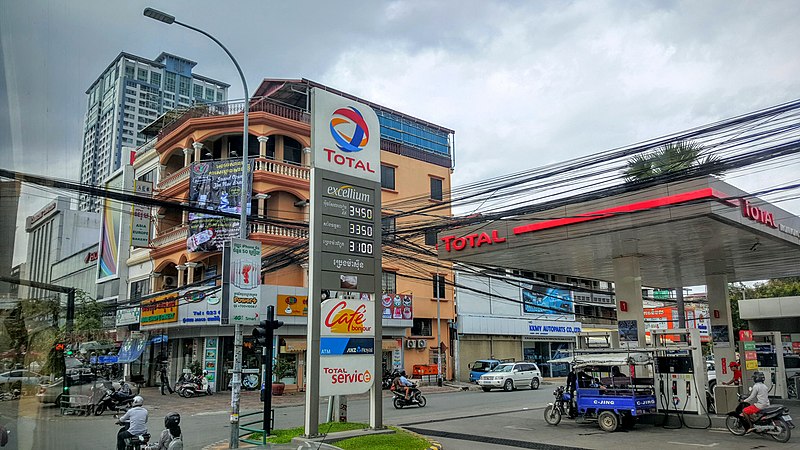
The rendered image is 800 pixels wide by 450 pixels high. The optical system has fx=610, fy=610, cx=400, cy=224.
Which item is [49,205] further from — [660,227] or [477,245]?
[477,245]

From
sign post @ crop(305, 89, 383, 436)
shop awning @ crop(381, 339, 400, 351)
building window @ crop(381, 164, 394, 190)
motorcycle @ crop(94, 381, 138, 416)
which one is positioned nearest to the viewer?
sign post @ crop(305, 89, 383, 436)

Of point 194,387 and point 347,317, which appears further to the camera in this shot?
point 194,387

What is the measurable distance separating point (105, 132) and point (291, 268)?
93.3 ft

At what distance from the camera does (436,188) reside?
1543 inches

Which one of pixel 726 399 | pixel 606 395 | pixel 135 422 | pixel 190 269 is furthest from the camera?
pixel 190 269

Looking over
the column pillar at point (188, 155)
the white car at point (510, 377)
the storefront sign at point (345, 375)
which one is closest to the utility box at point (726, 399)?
the storefront sign at point (345, 375)

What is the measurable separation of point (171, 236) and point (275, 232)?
6925 millimetres

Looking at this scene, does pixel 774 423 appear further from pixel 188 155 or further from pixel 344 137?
pixel 188 155

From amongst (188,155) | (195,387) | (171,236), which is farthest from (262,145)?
(195,387)

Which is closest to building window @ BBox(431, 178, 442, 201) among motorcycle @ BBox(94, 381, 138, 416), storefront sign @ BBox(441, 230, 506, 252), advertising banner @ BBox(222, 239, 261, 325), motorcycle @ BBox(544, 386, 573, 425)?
storefront sign @ BBox(441, 230, 506, 252)

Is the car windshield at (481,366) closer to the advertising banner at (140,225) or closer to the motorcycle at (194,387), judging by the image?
the motorcycle at (194,387)

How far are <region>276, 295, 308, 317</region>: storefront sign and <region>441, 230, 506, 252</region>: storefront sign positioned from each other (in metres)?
12.7

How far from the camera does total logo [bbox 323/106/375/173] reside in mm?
13812

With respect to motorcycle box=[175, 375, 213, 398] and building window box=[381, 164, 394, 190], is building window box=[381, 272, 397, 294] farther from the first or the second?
motorcycle box=[175, 375, 213, 398]
